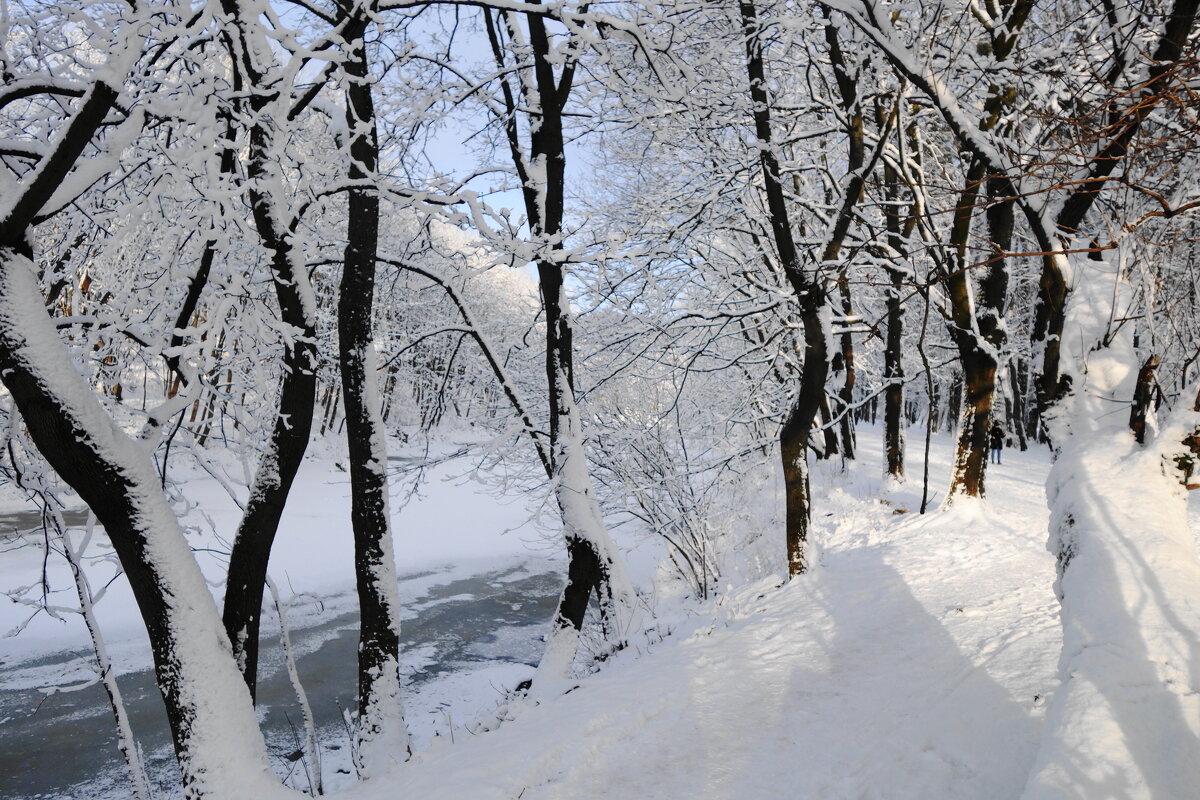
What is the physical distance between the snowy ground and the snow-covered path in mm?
13

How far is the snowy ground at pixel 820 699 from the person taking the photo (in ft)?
11.5

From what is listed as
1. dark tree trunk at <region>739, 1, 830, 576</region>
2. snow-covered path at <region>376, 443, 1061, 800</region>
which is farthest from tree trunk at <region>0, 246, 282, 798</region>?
dark tree trunk at <region>739, 1, 830, 576</region>

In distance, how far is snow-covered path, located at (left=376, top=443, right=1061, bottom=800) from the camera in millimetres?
3479

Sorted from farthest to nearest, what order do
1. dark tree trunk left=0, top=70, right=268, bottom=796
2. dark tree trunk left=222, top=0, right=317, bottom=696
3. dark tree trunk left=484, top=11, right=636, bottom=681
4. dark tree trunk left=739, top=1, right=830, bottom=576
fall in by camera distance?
dark tree trunk left=739, top=1, right=830, bottom=576 < dark tree trunk left=484, top=11, right=636, bottom=681 < dark tree trunk left=222, top=0, right=317, bottom=696 < dark tree trunk left=0, top=70, right=268, bottom=796

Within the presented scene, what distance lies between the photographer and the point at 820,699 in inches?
172

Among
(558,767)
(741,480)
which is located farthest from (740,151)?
(558,767)

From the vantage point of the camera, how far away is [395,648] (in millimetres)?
5379

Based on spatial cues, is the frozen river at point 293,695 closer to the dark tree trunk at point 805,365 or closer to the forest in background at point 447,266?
the forest in background at point 447,266

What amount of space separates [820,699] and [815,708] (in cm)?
12

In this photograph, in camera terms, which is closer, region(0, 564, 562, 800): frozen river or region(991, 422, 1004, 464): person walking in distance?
region(0, 564, 562, 800): frozen river

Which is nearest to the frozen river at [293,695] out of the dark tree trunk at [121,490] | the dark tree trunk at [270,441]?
the dark tree trunk at [270,441]

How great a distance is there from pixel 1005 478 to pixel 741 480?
637cm

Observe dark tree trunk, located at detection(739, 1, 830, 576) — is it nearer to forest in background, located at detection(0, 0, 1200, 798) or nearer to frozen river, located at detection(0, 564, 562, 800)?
forest in background, located at detection(0, 0, 1200, 798)

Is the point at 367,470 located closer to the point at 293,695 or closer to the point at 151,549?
the point at 151,549
